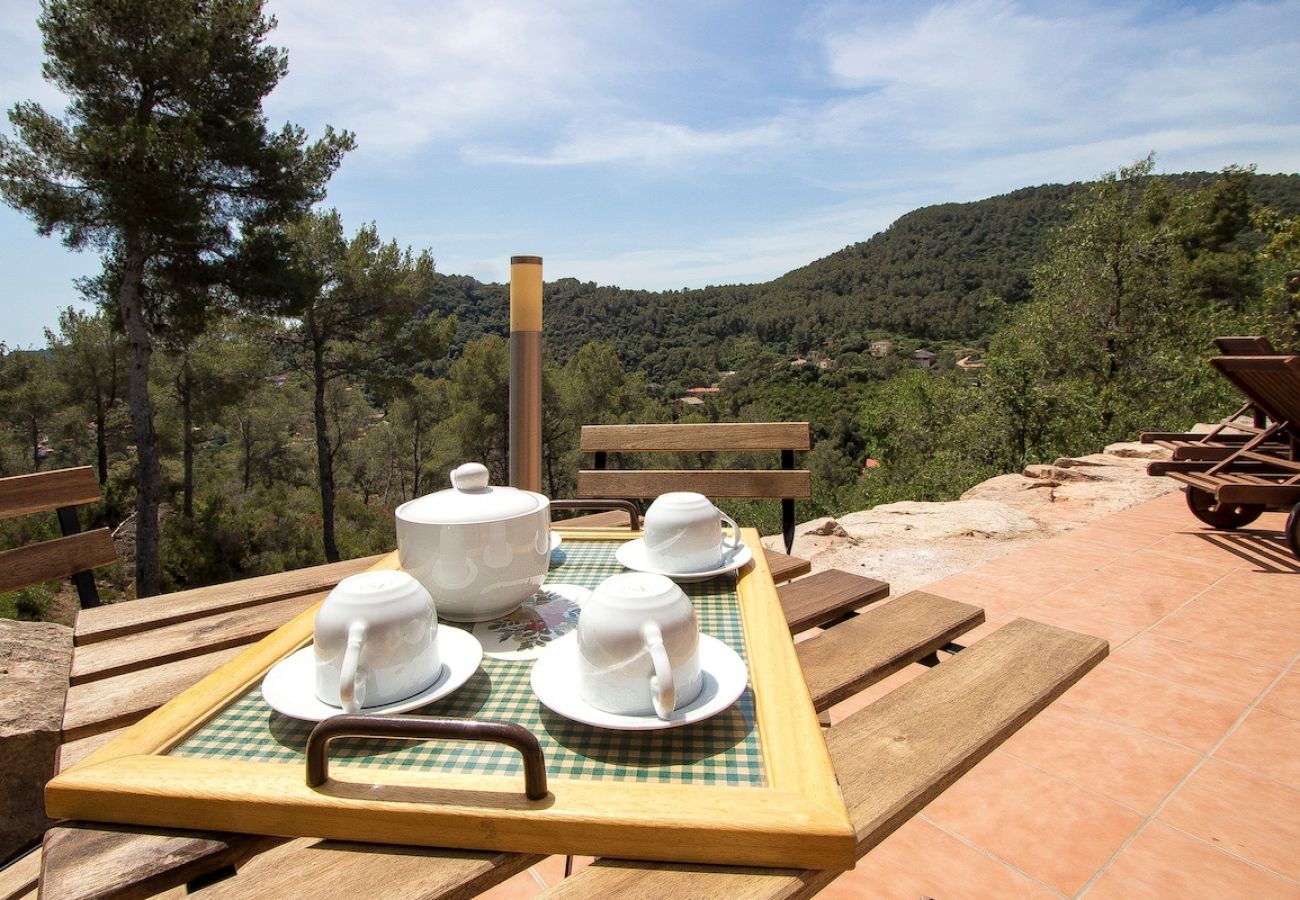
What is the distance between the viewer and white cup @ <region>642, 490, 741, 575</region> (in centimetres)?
95

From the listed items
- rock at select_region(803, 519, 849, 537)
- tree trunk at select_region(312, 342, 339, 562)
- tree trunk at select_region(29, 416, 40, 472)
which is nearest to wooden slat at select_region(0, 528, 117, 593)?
rock at select_region(803, 519, 849, 537)

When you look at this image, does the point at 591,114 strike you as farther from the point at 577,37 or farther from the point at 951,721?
the point at 951,721

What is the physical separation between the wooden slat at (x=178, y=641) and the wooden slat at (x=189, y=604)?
2cm

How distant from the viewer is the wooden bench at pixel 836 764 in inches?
17.8

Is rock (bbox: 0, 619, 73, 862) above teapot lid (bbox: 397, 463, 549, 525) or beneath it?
beneath

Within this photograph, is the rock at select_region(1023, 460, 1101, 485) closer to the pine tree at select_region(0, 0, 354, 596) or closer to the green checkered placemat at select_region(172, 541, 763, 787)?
the green checkered placemat at select_region(172, 541, 763, 787)

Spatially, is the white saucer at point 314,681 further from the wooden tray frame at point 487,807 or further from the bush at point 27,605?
the bush at point 27,605

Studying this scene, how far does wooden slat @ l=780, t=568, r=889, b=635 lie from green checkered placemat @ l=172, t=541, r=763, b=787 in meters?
0.53

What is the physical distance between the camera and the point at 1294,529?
276cm

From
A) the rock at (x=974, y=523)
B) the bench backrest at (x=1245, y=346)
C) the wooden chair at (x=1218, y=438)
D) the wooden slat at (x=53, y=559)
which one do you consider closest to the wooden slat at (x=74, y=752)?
the wooden slat at (x=53, y=559)

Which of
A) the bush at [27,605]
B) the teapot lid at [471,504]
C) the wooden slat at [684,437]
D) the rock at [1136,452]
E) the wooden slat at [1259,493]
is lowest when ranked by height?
the bush at [27,605]

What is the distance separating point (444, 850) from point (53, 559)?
1.38 m

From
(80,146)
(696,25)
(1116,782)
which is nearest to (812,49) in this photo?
(696,25)

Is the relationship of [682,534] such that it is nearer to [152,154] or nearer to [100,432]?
[152,154]
